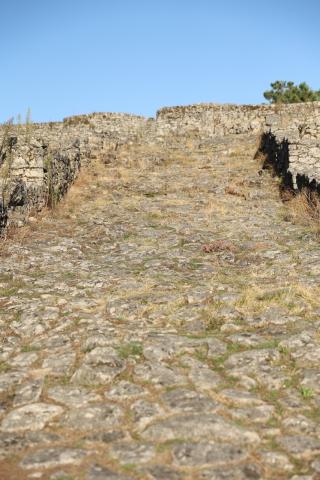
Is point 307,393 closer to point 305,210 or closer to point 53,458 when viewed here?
point 53,458

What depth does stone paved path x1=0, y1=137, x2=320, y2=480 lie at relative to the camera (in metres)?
4.36

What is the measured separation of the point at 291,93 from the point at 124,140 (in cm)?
2516

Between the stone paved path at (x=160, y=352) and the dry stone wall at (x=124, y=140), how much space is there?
1.42 metres

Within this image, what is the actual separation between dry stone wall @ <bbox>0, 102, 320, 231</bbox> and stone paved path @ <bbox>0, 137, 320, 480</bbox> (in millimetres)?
1422

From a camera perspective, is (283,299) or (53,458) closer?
(53,458)

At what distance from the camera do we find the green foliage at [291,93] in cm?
4394

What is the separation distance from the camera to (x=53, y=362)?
6105 mm

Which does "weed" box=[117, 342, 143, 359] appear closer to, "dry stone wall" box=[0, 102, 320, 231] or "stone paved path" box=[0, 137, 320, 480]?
"stone paved path" box=[0, 137, 320, 480]

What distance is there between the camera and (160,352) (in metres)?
6.26

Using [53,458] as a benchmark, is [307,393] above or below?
above

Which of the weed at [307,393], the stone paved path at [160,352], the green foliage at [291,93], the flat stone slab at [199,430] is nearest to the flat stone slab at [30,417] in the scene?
the stone paved path at [160,352]

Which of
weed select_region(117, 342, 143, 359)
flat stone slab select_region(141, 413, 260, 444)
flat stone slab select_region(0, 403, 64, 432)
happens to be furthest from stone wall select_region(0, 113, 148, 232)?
flat stone slab select_region(141, 413, 260, 444)

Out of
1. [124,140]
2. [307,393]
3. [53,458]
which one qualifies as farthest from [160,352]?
[124,140]

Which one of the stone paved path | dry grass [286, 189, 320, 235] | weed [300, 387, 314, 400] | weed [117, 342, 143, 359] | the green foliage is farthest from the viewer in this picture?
the green foliage
